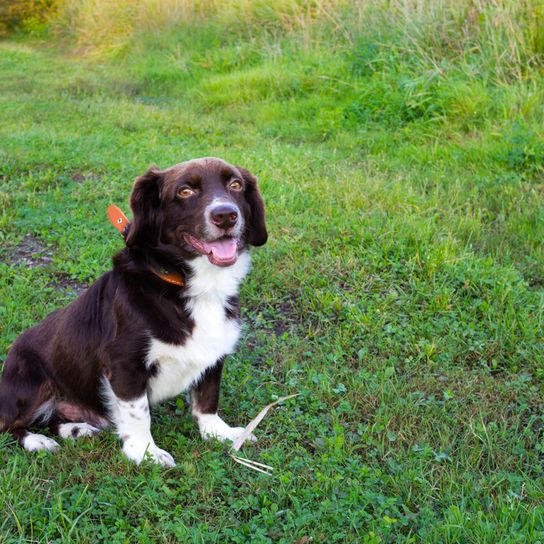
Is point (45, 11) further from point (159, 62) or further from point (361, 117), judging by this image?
point (361, 117)

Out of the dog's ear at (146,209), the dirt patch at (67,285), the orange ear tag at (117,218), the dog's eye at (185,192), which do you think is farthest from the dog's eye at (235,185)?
the dirt patch at (67,285)

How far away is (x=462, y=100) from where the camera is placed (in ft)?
21.0

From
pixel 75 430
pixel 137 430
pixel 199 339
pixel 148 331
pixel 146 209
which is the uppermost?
pixel 146 209

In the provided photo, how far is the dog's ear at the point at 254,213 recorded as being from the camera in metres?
3.06

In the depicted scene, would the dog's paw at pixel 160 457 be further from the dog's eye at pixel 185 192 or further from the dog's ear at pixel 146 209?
the dog's eye at pixel 185 192

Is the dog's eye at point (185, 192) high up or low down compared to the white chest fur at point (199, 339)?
up

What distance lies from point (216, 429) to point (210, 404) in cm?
12

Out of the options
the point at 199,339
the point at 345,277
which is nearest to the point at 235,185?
the point at 199,339

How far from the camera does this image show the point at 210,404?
2.92 metres

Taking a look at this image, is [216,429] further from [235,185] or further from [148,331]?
[235,185]

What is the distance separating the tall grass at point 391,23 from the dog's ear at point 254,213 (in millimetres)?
4632

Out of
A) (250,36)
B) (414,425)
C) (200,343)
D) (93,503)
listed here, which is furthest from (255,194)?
(250,36)

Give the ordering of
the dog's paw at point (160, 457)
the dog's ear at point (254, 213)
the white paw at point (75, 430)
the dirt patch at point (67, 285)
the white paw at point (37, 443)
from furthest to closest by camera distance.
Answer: the dirt patch at point (67, 285) → the dog's ear at point (254, 213) → the white paw at point (75, 430) → the white paw at point (37, 443) → the dog's paw at point (160, 457)

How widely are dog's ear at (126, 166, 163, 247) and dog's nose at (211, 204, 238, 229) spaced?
312 millimetres
